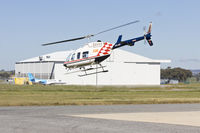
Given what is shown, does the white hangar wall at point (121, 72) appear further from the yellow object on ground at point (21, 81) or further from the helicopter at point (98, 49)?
the helicopter at point (98, 49)

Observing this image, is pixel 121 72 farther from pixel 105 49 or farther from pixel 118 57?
pixel 105 49

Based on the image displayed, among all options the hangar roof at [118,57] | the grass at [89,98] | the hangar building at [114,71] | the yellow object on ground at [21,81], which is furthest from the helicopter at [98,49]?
the yellow object on ground at [21,81]

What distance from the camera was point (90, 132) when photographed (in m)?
14.7

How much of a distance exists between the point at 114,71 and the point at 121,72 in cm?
218

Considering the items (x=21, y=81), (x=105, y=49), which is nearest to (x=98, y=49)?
(x=105, y=49)

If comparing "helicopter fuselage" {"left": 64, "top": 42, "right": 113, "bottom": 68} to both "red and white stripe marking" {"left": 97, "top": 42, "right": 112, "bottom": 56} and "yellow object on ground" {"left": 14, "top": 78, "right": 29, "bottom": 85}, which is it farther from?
"yellow object on ground" {"left": 14, "top": 78, "right": 29, "bottom": 85}

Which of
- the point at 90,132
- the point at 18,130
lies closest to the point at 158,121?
the point at 90,132

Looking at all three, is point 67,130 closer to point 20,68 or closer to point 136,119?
point 136,119

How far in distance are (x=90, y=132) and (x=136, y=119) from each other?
549 centimetres

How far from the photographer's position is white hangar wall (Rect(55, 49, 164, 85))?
3725 inches

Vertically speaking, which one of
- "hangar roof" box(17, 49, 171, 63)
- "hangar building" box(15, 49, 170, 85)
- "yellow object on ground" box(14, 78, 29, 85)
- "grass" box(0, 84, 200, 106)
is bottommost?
"grass" box(0, 84, 200, 106)

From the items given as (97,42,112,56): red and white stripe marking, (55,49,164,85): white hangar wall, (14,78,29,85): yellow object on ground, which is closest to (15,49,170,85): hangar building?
(55,49,164,85): white hangar wall

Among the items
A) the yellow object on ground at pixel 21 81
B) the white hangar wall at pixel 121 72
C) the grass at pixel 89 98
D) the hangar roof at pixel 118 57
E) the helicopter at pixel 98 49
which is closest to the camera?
the grass at pixel 89 98

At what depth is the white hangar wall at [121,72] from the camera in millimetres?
94625
